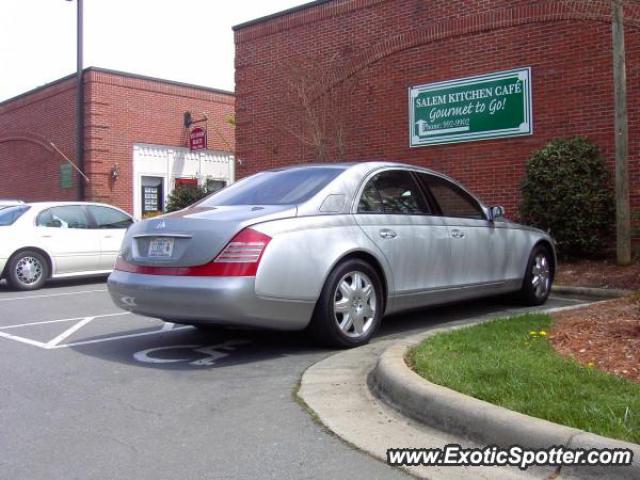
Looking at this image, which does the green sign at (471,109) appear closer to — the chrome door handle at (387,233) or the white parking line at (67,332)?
the chrome door handle at (387,233)

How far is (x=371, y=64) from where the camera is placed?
47.4 feet

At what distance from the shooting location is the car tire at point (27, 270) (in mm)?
10727

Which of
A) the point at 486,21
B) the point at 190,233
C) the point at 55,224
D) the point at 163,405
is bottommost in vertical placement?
the point at 163,405

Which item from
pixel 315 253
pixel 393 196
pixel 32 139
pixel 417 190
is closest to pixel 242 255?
pixel 315 253

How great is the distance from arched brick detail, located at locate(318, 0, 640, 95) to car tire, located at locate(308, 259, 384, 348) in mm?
7060

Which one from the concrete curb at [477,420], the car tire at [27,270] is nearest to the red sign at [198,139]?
the car tire at [27,270]

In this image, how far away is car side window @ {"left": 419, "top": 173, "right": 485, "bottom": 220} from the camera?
676 cm

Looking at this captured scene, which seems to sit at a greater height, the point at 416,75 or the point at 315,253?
the point at 416,75

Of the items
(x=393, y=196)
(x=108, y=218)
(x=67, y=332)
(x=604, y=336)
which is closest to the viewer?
(x=604, y=336)

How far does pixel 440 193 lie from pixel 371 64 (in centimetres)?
826

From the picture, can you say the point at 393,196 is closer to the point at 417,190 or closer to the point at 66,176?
the point at 417,190

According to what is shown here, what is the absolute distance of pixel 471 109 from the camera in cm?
1277

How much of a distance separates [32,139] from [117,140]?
489cm

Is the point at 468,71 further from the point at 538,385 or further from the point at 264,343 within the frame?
the point at 538,385
